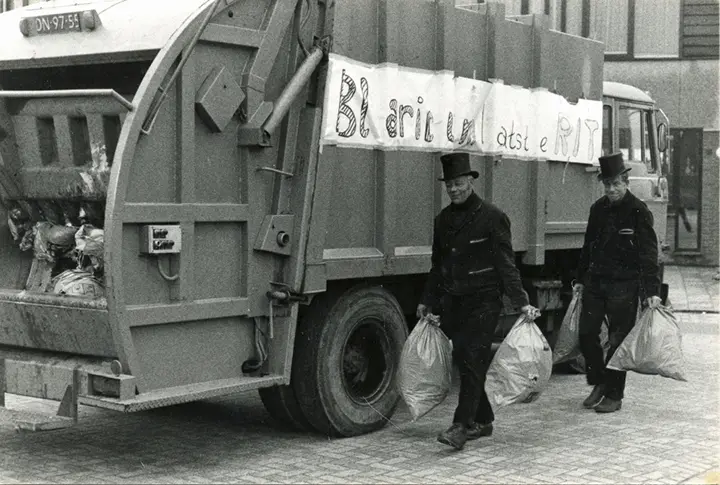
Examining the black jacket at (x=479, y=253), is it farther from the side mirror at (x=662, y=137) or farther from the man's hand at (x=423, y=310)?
the side mirror at (x=662, y=137)

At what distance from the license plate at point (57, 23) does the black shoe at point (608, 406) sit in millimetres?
4537

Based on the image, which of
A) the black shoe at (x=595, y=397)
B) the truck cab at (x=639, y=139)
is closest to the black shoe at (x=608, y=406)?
the black shoe at (x=595, y=397)

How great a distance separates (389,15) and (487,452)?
9.34 ft

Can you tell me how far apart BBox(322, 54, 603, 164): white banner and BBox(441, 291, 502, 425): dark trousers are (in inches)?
46.7

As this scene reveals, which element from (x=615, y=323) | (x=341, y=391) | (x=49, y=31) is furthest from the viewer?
(x=615, y=323)

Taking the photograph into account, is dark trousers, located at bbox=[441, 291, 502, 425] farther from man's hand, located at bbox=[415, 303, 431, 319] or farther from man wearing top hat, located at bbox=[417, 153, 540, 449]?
man's hand, located at bbox=[415, 303, 431, 319]

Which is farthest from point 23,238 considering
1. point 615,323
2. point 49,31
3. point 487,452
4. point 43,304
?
point 615,323

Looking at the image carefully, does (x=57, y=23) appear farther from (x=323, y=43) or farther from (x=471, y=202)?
(x=471, y=202)

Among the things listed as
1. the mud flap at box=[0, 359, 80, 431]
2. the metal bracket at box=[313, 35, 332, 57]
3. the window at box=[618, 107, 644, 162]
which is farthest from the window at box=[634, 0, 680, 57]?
the mud flap at box=[0, 359, 80, 431]

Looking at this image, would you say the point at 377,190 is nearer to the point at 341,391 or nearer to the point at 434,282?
the point at 434,282

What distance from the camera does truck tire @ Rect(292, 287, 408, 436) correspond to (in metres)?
7.09

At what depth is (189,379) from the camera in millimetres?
6383

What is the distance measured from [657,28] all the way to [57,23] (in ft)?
57.7

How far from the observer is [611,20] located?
883 inches
